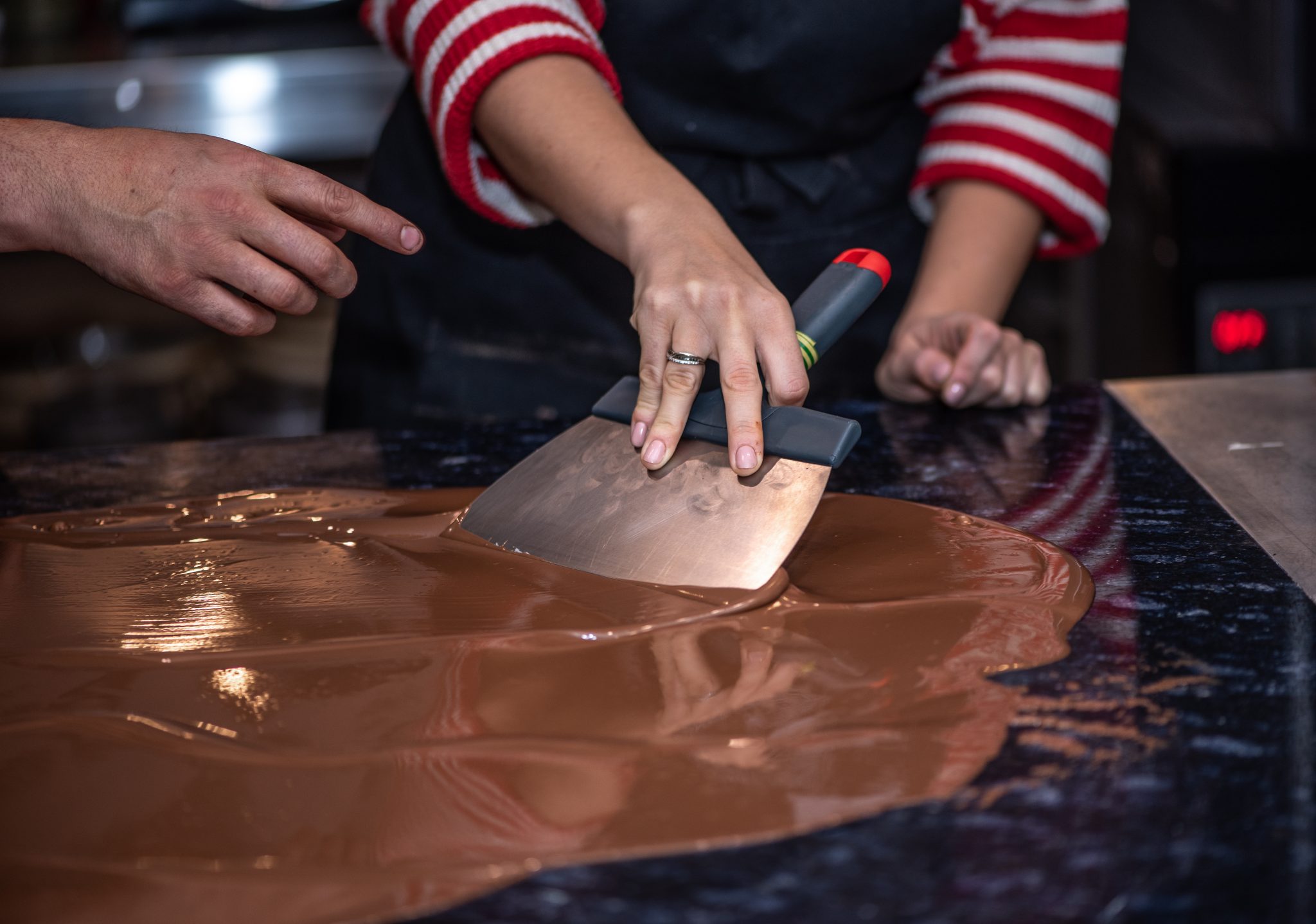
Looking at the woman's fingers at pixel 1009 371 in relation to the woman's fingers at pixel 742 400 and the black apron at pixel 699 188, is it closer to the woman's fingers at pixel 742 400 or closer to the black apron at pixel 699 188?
the black apron at pixel 699 188

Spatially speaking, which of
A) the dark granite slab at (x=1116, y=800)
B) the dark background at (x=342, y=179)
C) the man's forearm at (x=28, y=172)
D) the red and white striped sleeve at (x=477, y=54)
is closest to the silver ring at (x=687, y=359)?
the dark granite slab at (x=1116, y=800)

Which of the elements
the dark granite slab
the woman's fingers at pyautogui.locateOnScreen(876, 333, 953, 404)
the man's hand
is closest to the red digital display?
the woman's fingers at pyautogui.locateOnScreen(876, 333, 953, 404)

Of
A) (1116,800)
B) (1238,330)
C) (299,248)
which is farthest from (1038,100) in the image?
(1116,800)

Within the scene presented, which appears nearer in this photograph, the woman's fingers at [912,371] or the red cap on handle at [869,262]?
the red cap on handle at [869,262]

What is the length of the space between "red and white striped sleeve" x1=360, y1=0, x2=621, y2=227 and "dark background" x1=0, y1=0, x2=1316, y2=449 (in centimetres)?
115

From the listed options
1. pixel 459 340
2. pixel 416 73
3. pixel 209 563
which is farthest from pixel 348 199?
pixel 459 340

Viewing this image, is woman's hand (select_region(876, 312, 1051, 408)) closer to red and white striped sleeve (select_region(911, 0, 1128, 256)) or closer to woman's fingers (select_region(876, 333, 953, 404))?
woman's fingers (select_region(876, 333, 953, 404))

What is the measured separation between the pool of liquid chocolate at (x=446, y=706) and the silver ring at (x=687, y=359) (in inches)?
6.2

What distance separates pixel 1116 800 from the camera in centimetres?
51

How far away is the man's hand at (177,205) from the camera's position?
88 centimetres

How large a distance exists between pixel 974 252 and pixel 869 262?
450mm

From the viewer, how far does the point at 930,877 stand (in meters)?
0.47

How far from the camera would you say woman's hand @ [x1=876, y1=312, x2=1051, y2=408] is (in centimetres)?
117

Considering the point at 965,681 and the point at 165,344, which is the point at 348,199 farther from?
the point at 165,344
